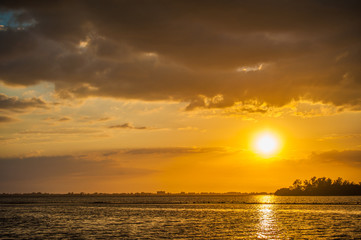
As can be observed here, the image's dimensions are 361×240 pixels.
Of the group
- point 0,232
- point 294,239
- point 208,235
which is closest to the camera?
point 294,239

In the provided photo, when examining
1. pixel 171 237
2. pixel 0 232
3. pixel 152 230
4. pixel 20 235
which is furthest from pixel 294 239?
pixel 0 232

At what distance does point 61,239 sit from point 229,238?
25.0 meters

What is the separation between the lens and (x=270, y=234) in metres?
60.9

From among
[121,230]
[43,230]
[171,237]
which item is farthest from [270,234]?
[43,230]

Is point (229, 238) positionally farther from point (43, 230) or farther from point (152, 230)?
point (43, 230)

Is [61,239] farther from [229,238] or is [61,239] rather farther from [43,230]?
[229,238]

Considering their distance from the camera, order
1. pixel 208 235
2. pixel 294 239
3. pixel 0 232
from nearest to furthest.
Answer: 1. pixel 294 239
2. pixel 208 235
3. pixel 0 232

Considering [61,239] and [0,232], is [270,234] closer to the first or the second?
[61,239]

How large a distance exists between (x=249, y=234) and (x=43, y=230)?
120 feet

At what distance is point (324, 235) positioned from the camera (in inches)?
2264

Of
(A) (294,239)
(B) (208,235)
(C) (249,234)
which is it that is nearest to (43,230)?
(B) (208,235)

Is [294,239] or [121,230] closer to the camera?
[294,239]

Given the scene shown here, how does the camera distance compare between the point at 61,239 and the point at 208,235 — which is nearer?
the point at 61,239

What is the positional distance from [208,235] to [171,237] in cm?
642
